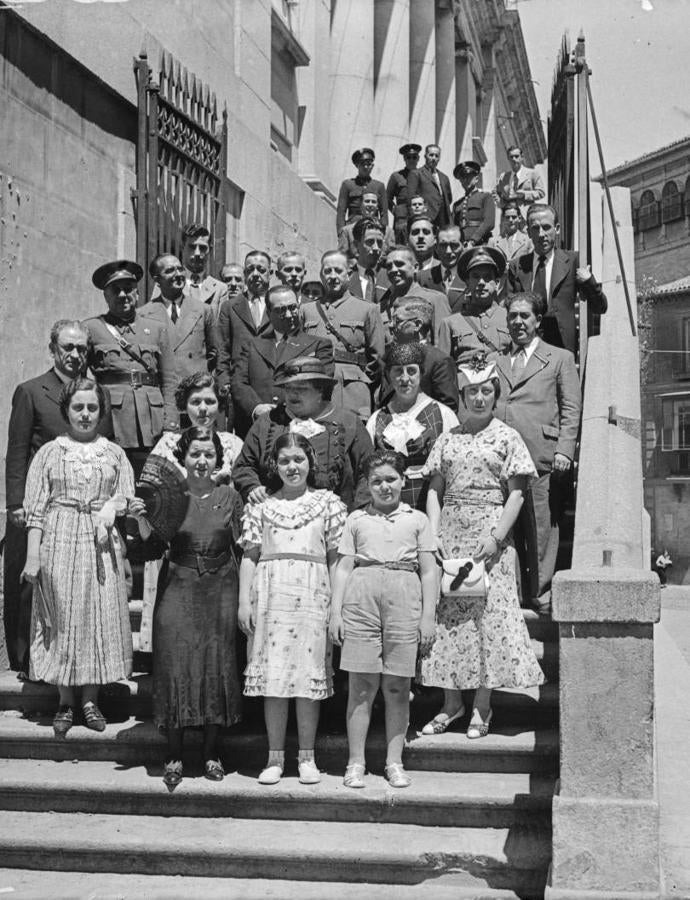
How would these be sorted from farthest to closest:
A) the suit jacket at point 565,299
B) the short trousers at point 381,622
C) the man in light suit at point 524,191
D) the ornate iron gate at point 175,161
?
the man in light suit at point 524,191 < the ornate iron gate at point 175,161 < the suit jacket at point 565,299 < the short trousers at point 381,622

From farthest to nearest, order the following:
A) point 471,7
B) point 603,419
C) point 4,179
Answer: point 471,7
point 4,179
point 603,419

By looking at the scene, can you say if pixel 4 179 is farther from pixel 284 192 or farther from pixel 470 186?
pixel 284 192

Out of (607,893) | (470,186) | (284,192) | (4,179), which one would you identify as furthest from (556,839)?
(284,192)

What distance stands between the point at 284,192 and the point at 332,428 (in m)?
10.8

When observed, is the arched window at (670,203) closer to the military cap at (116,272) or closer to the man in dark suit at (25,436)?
the military cap at (116,272)

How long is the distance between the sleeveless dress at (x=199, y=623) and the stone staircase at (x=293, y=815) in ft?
1.12

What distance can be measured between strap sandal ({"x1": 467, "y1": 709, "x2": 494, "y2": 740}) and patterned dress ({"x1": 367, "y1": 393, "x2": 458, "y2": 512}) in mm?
1213

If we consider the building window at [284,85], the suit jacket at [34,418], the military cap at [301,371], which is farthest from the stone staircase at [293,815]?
the building window at [284,85]

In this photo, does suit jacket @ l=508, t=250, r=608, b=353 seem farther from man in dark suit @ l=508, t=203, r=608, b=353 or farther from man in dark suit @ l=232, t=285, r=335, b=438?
man in dark suit @ l=232, t=285, r=335, b=438

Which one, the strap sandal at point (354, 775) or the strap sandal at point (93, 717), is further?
the strap sandal at point (93, 717)

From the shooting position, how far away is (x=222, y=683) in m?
5.84

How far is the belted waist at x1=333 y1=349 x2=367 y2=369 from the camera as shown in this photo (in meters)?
8.20

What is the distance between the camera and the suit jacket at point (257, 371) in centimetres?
773

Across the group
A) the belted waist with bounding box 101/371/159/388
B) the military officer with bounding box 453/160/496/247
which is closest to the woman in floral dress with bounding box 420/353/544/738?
the belted waist with bounding box 101/371/159/388
